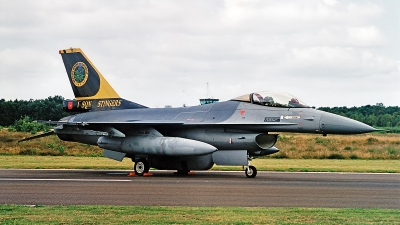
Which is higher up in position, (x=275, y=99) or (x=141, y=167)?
(x=275, y=99)

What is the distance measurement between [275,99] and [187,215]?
A: 33.5ft

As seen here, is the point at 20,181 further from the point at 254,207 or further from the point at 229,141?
the point at 254,207

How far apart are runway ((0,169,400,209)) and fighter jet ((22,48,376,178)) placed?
6.94 feet

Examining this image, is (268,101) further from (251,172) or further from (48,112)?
(48,112)

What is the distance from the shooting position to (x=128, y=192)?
14367mm

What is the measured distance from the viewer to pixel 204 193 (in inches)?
559

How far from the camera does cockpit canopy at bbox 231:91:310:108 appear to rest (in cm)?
1973

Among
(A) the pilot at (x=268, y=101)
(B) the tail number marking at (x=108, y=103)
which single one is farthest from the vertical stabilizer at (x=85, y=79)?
(A) the pilot at (x=268, y=101)

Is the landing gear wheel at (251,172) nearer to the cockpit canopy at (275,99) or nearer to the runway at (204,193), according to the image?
the runway at (204,193)

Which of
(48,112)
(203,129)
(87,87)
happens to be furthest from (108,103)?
(48,112)

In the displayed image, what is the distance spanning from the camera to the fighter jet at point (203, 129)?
63.6ft

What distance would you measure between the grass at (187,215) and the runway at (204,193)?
98cm

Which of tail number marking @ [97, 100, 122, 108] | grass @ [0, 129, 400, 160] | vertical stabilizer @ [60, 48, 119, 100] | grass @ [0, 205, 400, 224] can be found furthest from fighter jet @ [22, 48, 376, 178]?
grass @ [0, 129, 400, 160]

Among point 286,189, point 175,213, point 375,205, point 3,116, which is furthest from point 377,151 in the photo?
point 3,116
